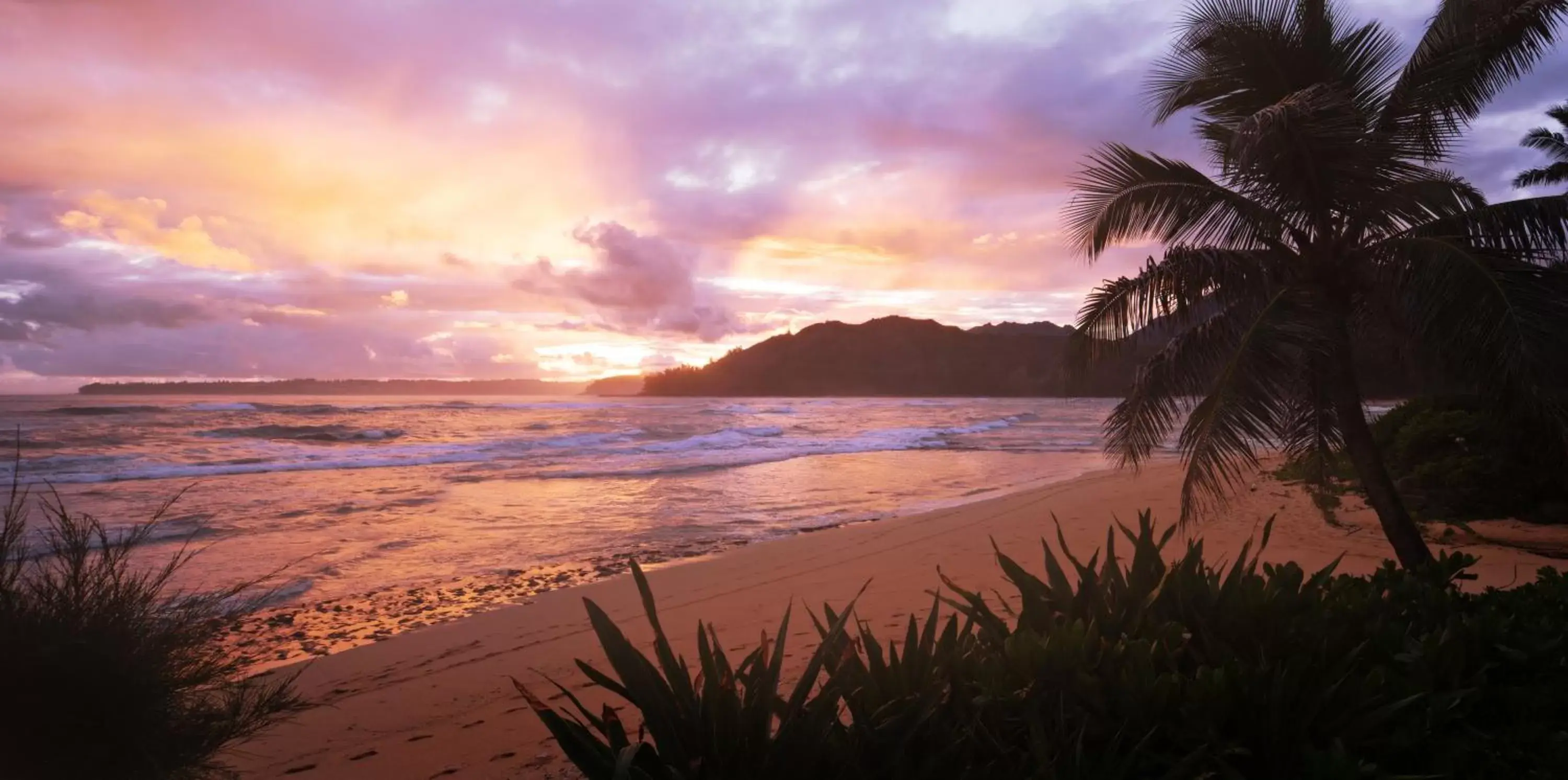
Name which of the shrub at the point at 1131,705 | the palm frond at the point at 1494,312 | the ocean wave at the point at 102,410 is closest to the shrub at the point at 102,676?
the shrub at the point at 1131,705

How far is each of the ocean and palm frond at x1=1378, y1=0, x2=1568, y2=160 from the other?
13.0 feet

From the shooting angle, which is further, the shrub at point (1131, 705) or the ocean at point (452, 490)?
the ocean at point (452, 490)

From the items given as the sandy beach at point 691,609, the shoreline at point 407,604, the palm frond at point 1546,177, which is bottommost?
the shoreline at point 407,604

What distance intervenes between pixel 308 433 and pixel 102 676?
113 ft

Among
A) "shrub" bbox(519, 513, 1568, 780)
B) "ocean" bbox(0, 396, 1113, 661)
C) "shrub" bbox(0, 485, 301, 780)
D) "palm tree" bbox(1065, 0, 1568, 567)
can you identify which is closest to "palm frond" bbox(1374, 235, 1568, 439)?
"palm tree" bbox(1065, 0, 1568, 567)

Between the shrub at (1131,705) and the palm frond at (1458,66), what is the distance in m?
5.51

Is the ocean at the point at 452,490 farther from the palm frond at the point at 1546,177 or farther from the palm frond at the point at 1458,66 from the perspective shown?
the palm frond at the point at 1546,177

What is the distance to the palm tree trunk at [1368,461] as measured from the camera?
21.3 feet

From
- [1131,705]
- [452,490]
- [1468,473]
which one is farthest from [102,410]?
[1468,473]

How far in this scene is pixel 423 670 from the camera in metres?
5.88

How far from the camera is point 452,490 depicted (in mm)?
17281

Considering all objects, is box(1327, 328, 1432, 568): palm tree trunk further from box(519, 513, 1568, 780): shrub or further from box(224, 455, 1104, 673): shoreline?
box(224, 455, 1104, 673): shoreline

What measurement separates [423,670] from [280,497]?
40.4ft

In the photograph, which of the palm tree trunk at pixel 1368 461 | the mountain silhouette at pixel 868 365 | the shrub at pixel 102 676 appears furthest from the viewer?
the mountain silhouette at pixel 868 365
